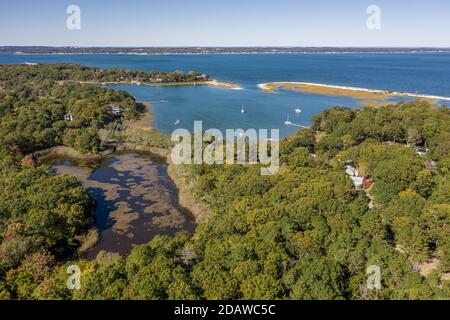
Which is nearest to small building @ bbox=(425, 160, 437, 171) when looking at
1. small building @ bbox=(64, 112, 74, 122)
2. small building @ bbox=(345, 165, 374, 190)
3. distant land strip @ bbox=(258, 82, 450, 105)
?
small building @ bbox=(345, 165, 374, 190)

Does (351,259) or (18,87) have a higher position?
(18,87)

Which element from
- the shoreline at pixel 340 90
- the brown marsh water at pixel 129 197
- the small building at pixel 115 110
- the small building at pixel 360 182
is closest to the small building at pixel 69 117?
the small building at pixel 115 110

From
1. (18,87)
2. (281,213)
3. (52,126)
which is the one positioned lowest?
(281,213)

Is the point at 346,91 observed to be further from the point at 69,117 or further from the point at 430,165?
the point at 69,117

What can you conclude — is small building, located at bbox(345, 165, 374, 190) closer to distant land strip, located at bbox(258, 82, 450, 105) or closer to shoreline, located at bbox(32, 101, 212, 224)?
shoreline, located at bbox(32, 101, 212, 224)

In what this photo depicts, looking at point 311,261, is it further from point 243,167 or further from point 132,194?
point 132,194

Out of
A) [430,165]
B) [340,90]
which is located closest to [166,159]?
[430,165]

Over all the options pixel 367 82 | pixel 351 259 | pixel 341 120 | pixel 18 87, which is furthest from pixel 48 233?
pixel 367 82
